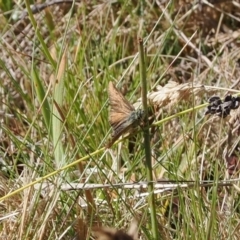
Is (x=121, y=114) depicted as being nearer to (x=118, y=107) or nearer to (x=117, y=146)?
(x=118, y=107)

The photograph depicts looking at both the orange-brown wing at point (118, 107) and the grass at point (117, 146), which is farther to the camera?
the grass at point (117, 146)

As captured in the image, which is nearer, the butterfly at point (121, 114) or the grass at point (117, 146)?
the butterfly at point (121, 114)

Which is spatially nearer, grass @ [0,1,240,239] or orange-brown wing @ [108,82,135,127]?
orange-brown wing @ [108,82,135,127]

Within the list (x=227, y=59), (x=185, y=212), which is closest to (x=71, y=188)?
(x=185, y=212)

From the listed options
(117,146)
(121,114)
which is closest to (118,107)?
(121,114)

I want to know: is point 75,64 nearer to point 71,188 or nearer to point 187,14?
point 187,14
